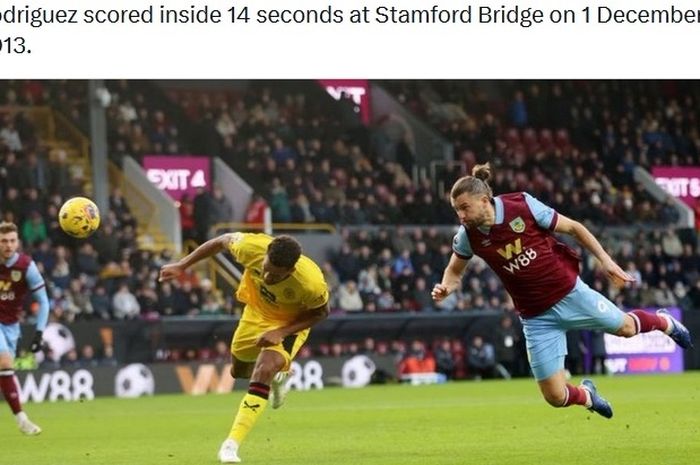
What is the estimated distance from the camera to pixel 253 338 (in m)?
12.5

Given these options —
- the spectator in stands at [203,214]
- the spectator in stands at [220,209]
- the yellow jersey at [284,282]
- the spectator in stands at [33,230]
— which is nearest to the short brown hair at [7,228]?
the yellow jersey at [284,282]

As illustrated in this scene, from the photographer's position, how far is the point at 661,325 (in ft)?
38.0

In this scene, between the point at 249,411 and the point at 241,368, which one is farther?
the point at 241,368

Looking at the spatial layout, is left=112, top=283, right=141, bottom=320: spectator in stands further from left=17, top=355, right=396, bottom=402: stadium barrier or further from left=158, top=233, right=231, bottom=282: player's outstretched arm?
left=158, top=233, right=231, bottom=282: player's outstretched arm

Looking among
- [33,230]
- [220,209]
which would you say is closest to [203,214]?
[220,209]

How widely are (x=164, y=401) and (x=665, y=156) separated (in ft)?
68.0

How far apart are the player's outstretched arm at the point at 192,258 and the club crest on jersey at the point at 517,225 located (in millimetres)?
2162

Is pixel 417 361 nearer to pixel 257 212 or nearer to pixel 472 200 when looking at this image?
pixel 257 212

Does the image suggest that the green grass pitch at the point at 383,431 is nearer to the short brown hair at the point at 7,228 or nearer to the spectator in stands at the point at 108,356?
the short brown hair at the point at 7,228

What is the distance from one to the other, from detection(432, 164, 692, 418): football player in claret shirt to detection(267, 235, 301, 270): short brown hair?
1.11 metres

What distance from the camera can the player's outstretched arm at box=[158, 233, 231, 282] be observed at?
11.1 m

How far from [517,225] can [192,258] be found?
2409mm

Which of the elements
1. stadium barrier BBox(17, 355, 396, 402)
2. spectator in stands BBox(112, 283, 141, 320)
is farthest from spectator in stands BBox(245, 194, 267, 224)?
spectator in stands BBox(112, 283, 141, 320)

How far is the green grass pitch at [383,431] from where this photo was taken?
11406mm
